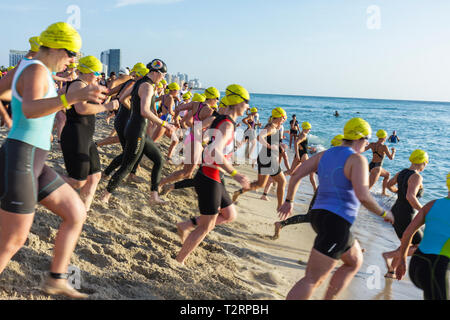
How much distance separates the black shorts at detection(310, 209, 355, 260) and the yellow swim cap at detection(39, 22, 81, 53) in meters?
2.18

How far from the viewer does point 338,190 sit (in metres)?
2.83

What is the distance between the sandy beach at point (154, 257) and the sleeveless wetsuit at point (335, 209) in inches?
49.0

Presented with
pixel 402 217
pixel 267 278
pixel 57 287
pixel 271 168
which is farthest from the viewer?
pixel 271 168

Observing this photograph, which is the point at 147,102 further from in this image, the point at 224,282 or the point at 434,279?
the point at 434,279

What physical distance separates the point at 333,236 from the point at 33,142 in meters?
2.16

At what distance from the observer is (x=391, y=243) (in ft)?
22.2

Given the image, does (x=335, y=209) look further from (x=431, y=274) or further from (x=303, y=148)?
(x=303, y=148)

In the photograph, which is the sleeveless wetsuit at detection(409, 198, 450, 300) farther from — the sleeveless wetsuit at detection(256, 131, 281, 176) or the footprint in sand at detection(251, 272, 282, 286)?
the sleeveless wetsuit at detection(256, 131, 281, 176)

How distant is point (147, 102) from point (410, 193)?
3.59 metres

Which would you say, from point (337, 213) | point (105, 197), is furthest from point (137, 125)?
point (337, 213)
